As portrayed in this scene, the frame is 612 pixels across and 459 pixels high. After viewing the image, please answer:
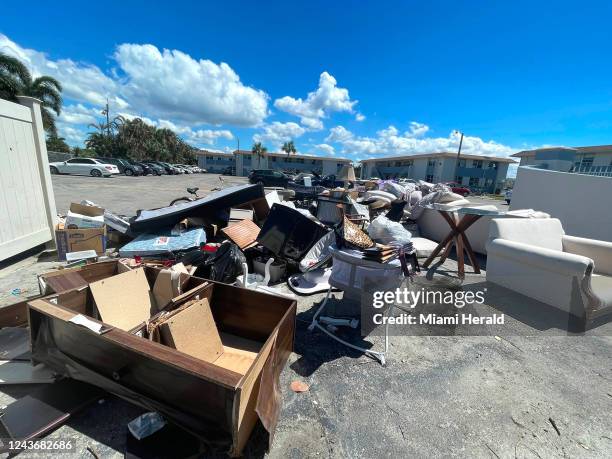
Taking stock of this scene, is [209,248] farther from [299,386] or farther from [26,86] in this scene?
[26,86]

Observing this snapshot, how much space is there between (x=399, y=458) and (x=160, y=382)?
4.24ft

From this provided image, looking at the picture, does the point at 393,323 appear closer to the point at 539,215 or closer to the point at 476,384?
the point at 476,384

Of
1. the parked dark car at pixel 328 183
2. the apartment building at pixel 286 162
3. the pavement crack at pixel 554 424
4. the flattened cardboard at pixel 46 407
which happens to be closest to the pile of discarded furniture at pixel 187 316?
the flattened cardboard at pixel 46 407

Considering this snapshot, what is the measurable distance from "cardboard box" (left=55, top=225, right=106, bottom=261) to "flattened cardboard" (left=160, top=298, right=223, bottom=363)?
2.93 m

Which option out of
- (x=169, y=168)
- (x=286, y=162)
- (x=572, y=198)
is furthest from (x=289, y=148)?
(x=572, y=198)

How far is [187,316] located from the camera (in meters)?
1.81

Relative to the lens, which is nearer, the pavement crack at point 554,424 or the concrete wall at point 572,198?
the pavement crack at point 554,424

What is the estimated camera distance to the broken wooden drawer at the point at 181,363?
1.23 m

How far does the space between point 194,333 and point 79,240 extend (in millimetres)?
3183

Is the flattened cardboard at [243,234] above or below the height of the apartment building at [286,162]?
below

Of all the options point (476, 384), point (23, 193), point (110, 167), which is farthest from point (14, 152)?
point (110, 167)

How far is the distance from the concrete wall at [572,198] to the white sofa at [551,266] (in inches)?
112

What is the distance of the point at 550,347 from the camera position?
8.05 feet

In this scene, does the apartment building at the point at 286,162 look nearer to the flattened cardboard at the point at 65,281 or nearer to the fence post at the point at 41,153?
the fence post at the point at 41,153
